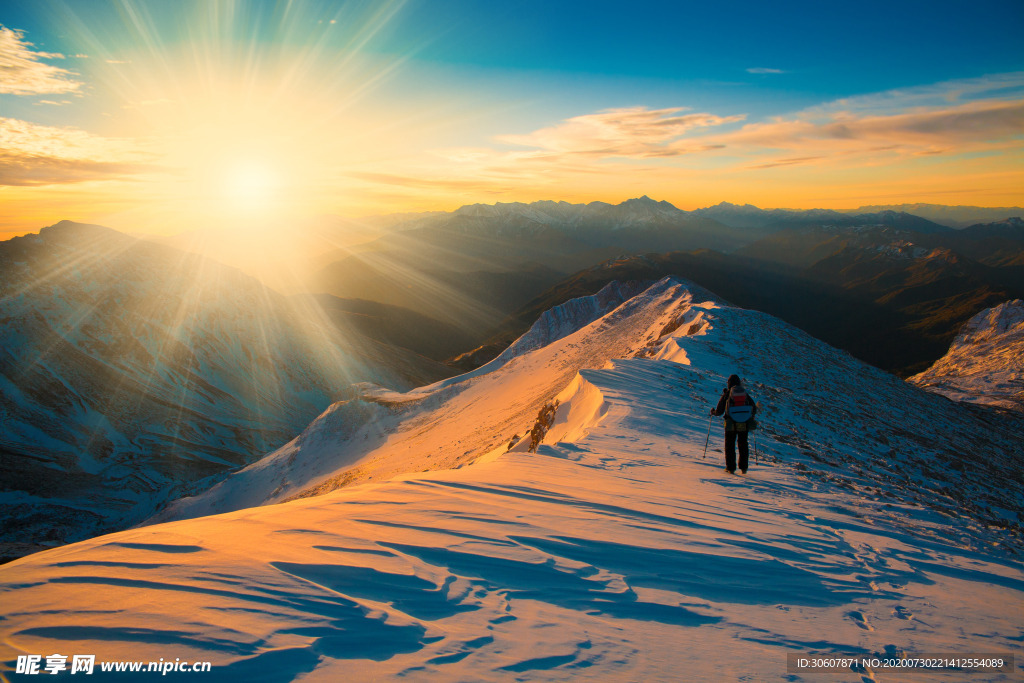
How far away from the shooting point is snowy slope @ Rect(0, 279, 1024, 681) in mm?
3775

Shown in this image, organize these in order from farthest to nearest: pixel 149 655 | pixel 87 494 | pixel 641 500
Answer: pixel 87 494 < pixel 641 500 < pixel 149 655

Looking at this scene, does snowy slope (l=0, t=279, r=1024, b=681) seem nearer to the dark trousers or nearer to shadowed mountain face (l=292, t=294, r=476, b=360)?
the dark trousers

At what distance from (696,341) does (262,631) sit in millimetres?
24685

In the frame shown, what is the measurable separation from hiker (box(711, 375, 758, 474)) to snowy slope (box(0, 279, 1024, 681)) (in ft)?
1.68

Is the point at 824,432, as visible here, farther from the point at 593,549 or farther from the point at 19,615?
the point at 19,615

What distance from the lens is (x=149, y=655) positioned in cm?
352

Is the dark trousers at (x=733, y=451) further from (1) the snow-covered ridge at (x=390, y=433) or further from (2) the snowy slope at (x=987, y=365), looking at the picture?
(2) the snowy slope at (x=987, y=365)

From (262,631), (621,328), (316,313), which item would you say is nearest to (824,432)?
(262,631)

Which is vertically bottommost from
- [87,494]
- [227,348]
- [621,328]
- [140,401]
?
[87,494]

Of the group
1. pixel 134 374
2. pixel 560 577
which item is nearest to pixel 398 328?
pixel 134 374

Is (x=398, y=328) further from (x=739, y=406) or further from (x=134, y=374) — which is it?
(x=739, y=406)

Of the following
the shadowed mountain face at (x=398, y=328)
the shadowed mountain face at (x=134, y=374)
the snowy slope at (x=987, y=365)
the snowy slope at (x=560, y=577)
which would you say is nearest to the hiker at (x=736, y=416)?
the snowy slope at (x=560, y=577)

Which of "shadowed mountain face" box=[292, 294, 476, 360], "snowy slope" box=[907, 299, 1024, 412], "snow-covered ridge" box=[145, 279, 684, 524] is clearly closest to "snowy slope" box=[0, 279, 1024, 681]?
"snow-covered ridge" box=[145, 279, 684, 524]

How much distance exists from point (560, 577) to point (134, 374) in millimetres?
122331
